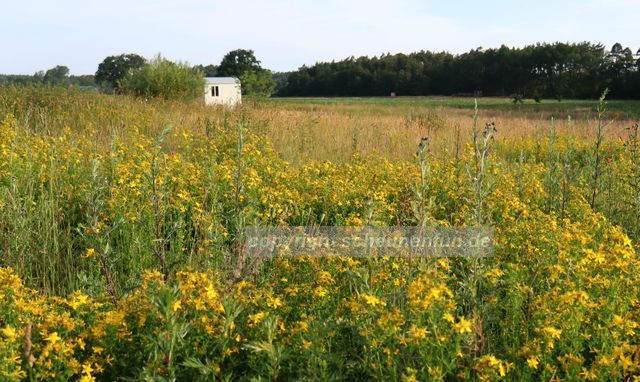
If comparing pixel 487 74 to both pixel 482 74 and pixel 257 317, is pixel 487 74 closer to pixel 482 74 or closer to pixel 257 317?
pixel 482 74

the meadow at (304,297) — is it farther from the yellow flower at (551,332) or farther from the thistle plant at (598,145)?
the thistle plant at (598,145)

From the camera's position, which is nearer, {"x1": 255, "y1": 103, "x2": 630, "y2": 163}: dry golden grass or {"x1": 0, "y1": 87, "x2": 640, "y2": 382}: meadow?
{"x1": 0, "y1": 87, "x2": 640, "y2": 382}: meadow

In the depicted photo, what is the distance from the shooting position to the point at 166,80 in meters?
22.0

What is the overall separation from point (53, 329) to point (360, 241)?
152cm

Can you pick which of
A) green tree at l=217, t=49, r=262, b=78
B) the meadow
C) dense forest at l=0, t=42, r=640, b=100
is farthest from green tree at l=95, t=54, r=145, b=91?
the meadow

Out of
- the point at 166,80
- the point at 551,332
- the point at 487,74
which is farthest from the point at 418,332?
the point at 487,74

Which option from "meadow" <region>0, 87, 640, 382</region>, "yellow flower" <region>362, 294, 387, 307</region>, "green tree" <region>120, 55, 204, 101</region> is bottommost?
"meadow" <region>0, 87, 640, 382</region>

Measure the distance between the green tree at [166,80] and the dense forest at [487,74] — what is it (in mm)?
34999

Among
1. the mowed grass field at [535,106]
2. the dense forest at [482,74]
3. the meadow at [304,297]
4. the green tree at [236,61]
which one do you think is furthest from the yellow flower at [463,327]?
the green tree at [236,61]

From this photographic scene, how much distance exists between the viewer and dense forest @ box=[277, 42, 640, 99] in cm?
5878

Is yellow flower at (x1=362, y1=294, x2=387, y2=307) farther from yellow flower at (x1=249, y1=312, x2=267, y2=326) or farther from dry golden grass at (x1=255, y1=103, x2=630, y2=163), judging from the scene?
dry golden grass at (x1=255, y1=103, x2=630, y2=163)

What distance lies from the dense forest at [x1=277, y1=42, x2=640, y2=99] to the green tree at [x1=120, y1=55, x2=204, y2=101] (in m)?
35.0

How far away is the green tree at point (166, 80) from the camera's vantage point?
21.7 metres

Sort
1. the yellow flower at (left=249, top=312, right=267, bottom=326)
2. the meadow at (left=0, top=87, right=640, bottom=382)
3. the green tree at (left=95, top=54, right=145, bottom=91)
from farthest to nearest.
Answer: the green tree at (left=95, top=54, right=145, bottom=91)
the yellow flower at (left=249, top=312, right=267, bottom=326)
the meadow at (left=0, top=87, right=640, bottom=382)
